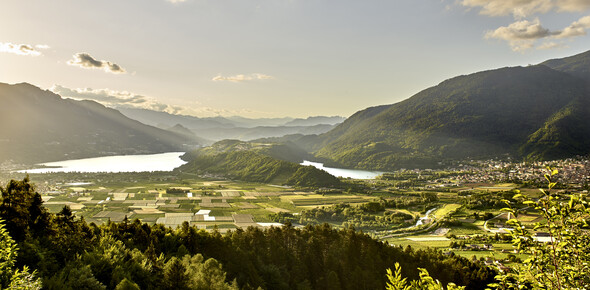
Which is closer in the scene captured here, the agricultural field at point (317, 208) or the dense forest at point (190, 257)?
the dense forest at point (190, 257)

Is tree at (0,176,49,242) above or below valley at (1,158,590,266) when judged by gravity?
above

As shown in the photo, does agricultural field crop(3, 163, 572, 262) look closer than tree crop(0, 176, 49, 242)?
No

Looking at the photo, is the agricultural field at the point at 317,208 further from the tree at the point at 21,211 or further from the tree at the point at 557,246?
the tree at the point at 557,246

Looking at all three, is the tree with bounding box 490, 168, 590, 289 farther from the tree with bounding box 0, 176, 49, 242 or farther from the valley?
the valley

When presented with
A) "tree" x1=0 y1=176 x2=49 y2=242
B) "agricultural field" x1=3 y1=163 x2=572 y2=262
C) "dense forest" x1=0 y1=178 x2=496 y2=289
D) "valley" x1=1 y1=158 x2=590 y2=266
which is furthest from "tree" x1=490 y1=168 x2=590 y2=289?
"agricultural field" x1=3 y1=163 x2=572 y2=262

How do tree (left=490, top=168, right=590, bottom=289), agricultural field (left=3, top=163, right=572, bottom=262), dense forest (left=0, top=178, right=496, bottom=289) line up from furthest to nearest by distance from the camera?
agricultural field (left=3, top=163, right=572, bottom=262) → dense forest (left=0, top=178, right=496, bottom=289) → tree (left=490, top=168, right=590, bottom=289)

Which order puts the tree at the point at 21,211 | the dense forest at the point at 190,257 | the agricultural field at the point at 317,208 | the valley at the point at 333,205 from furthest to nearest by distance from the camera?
the valley at the point at 333,205
the agricultural field at the point at 317,208
the tree at the point at 21,211
the dense forest at the point at 190,257

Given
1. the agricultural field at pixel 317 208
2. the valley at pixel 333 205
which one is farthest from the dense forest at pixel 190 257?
the agricultural field at pixel 317 208

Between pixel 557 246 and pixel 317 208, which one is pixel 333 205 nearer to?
pixel 317 208

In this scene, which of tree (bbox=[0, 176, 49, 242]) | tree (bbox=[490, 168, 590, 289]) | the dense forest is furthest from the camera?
tree (bbox=[0, 176, 49, 242])
